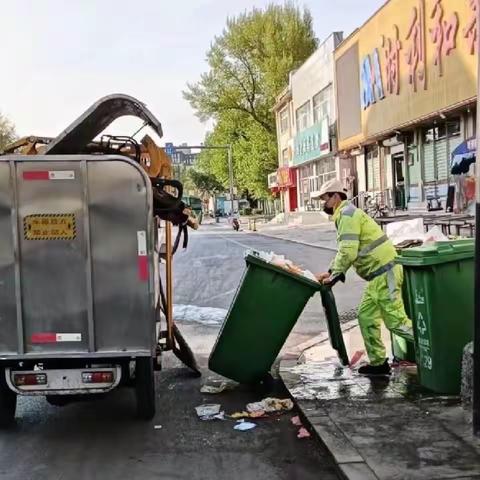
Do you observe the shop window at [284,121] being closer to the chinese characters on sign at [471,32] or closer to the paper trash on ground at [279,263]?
the chinese characters on sign at [471,32]

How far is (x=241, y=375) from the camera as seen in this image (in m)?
6.13

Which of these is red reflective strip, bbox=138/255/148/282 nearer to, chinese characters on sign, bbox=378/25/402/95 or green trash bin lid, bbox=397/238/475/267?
green trash bin lid, bbox=397/238/475/267

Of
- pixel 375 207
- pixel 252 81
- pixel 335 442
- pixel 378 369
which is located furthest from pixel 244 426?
pixel 252 81

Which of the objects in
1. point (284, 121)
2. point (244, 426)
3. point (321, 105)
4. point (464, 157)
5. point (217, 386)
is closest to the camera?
point (244, 426)

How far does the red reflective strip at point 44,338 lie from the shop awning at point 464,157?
44.9 feet

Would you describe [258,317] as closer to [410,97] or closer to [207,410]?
[207,410]

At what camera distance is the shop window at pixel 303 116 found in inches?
1726

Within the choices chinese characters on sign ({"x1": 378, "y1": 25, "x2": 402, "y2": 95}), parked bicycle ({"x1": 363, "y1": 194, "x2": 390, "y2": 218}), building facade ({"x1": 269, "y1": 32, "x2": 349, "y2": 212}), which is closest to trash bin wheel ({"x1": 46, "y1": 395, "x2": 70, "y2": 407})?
parked bicycle ({"x1": 363, "y1": 194, "x2": 390, "y2": 218})

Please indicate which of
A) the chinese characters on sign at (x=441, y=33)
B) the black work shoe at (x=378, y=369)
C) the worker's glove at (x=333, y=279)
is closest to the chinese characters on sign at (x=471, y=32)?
the chinese characters on sign at (x=441, y=33)

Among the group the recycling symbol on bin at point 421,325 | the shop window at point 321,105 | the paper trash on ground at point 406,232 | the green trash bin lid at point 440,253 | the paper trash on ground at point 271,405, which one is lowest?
the paper trash on ground at point 271,405

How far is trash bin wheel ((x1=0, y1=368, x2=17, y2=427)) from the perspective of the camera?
17.5ft

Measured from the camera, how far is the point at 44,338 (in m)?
5.07

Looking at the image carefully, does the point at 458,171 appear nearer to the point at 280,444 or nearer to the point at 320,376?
the point at 320,376

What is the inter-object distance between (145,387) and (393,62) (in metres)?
19.9
